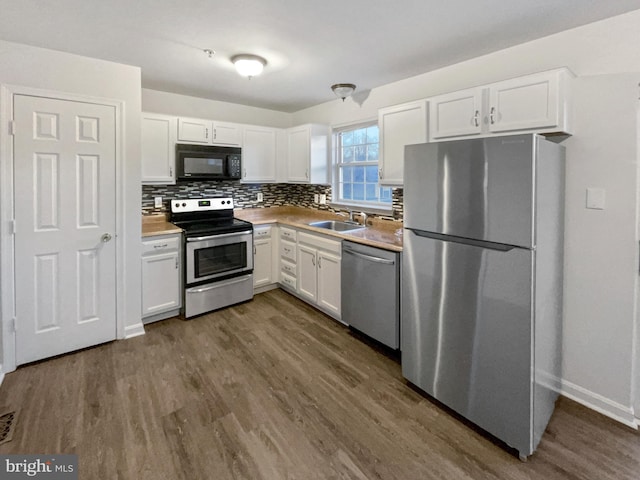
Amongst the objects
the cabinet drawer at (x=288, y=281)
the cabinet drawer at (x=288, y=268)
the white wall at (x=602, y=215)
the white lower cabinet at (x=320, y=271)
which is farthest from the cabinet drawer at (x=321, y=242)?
the white wall at (x=602, y=215)

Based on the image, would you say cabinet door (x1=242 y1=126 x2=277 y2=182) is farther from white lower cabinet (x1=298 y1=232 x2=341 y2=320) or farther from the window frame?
white lower cabinet (x1=298 y1=232 x2=341 y2=320)

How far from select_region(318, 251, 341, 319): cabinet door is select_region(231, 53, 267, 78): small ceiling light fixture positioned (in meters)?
1.74

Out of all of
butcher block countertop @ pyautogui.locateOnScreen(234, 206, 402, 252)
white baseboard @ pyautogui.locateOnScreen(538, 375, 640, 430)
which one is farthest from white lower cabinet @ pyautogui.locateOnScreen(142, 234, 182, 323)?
white baseboard @ pyautogui.locateOnScreen(538, 375, 640, 430)

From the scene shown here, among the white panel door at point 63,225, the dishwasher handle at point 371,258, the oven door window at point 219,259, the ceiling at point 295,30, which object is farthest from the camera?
the oven door window at point 219,259

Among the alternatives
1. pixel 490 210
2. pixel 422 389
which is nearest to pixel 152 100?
pixel 490 210

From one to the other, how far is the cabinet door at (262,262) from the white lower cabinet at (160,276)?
892 millimetres

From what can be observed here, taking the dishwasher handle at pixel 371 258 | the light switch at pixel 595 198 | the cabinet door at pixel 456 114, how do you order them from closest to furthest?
the light switch at pixel 595 198 → the cabinet door at pixel 456 114 → the dishwasher handle at pixel 371 258

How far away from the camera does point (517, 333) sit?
5.56 feet

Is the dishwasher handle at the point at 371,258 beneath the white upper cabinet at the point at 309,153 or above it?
beneath

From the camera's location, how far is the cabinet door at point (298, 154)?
4133 millimetres

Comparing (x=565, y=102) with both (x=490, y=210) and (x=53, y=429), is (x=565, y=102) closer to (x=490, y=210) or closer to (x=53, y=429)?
(x=490, y=210)

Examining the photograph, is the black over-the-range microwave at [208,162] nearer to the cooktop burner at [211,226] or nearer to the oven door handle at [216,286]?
the cooktop burner at [211,226]

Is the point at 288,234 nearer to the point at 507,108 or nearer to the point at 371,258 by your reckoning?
the point at 371,258

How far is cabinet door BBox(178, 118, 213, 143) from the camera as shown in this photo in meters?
3.55
